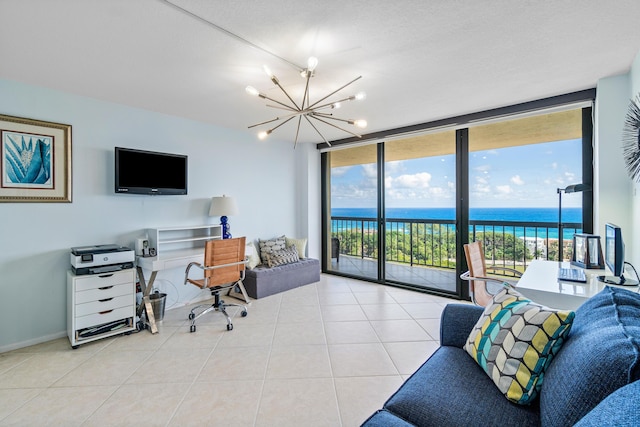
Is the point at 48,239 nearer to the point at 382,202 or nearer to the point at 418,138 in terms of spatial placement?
the point at 382,202

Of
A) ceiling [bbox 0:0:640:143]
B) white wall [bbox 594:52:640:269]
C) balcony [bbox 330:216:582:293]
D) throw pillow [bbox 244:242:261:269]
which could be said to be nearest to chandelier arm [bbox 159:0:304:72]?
ceiling [bbox 0:0:640:143]

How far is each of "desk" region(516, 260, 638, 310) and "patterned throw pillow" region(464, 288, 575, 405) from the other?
647 millimetres

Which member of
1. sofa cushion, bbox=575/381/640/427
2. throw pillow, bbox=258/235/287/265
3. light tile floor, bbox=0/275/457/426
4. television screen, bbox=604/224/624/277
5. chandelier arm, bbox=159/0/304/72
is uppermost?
chandelier arm, bbox=159/0/304/72

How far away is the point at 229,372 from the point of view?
7.23 feet

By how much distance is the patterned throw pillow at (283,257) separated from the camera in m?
4.33

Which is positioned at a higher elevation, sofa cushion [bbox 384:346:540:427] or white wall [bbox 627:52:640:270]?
white wall [bbox 627:52:640:270]

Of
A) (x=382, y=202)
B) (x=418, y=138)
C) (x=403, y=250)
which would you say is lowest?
(x=403, y=250)

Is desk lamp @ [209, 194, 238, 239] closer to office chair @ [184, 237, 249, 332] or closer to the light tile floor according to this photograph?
office chair @ [184, 237, 249, 332]

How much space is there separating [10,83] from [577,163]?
5.74m

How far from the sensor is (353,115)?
142 inches

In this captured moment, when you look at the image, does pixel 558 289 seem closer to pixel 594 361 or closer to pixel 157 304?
pixel 594 361

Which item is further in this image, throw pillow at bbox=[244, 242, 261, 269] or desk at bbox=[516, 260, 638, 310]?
throw pillow at bbox=[244, 242, 261, 269]

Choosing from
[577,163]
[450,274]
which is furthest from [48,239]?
[577,163]

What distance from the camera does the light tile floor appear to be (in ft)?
5.78
